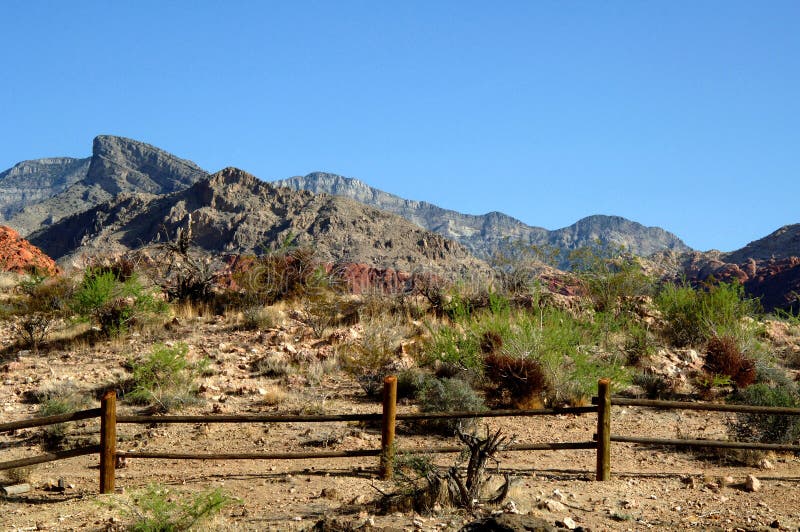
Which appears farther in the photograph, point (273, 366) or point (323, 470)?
point (273, 366)

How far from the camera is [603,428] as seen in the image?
8.55 metres

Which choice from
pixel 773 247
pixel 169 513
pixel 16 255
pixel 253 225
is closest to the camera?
pixel 169 513

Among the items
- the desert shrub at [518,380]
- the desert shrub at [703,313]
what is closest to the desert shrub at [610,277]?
the desert shrub at [703,313]

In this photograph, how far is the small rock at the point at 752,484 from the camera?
8383 millimetres

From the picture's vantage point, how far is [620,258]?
18.3 metres

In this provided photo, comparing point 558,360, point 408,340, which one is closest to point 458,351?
point 558,360

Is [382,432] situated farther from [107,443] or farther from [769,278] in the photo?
[769,278]

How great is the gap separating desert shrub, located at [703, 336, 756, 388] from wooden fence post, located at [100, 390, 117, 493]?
396 inches

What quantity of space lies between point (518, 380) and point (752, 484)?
174 inches

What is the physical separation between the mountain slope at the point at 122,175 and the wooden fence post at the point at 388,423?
142921 millimetres

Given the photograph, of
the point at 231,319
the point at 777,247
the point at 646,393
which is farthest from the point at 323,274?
the point at 777,247

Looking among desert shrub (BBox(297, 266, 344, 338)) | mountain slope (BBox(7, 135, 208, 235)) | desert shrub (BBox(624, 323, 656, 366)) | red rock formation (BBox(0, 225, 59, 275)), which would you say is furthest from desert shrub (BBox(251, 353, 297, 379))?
mountain slope (BBox(7, 135, 208, 235))

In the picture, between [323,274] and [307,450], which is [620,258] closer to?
[323,274]

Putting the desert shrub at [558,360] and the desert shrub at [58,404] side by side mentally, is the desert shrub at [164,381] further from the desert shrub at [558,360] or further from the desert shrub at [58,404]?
the desert shrub at [558,360]
